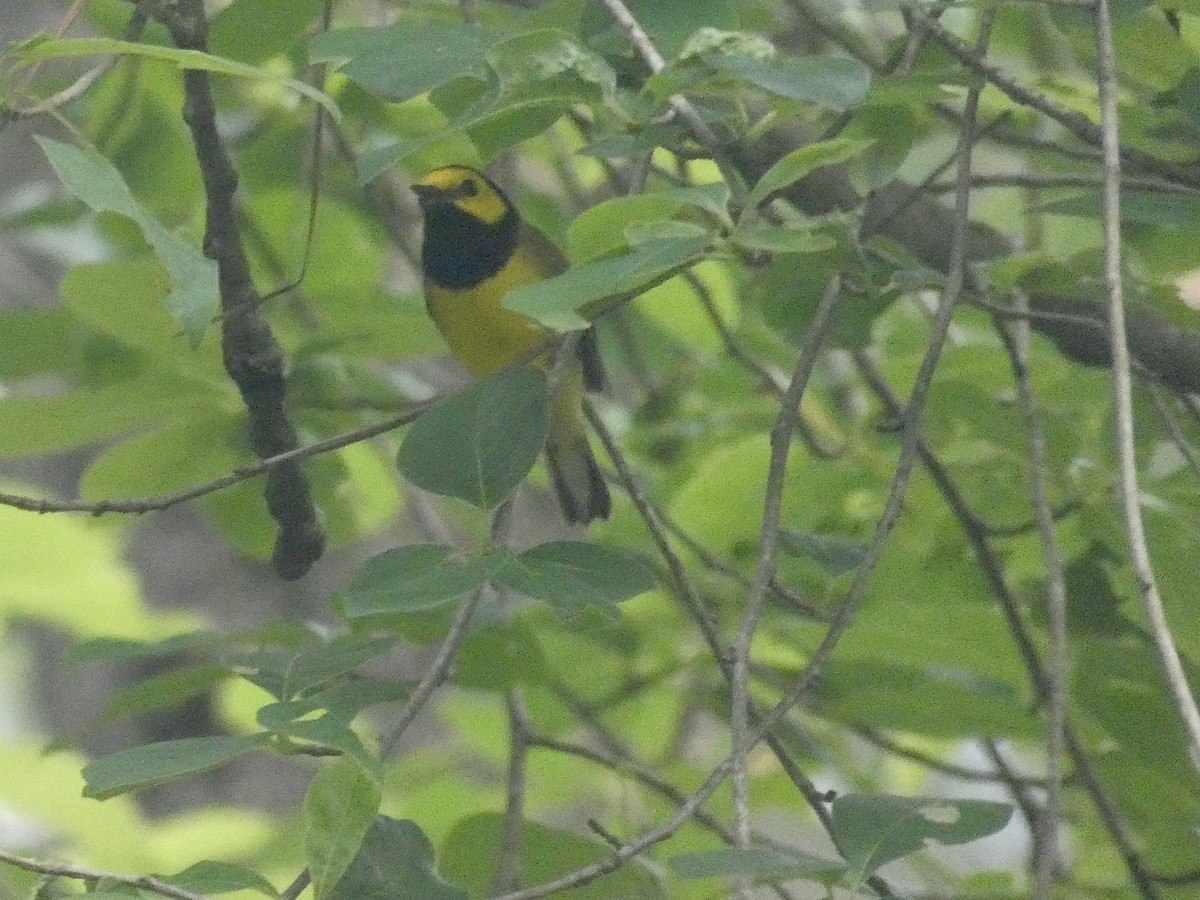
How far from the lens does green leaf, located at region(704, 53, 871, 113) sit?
102 centimetres

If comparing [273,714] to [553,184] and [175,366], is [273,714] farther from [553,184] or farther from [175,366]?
[553,184]

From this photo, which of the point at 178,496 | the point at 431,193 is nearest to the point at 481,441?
the point at 178,496

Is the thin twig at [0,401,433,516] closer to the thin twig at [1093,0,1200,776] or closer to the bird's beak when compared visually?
the thin twig at [1093,0,1200,776]

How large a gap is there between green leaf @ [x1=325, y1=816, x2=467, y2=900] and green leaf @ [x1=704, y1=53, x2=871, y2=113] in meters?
0.58

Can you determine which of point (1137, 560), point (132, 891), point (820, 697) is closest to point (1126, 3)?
point (1137, 560)

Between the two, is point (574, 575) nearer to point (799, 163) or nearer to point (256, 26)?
point (799, 163)

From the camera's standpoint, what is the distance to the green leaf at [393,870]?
115 cm

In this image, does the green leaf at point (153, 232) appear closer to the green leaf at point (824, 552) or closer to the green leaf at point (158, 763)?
the green leaf at point (158, 763)

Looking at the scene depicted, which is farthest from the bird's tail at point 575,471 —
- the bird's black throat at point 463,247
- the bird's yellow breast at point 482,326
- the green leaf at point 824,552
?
the green leaf at point 824,552

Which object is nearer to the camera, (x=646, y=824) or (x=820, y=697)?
(x=820, y=697)

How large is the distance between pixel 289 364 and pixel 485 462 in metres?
0.71

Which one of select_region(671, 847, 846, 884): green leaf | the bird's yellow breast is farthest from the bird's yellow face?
select_region(671, 847, 846, 884): green leaf

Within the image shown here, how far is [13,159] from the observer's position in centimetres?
446

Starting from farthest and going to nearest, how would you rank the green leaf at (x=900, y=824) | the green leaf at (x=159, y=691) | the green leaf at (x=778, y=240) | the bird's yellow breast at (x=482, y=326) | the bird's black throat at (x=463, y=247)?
the bird's black throat at (x=463, y=247) → the bird's yellow breast at (x=482, y=326) → the green leaf at (x=159, y=691) → the green leaf at (x=900, y=824) → the green leaf at (x=778, y=240)
